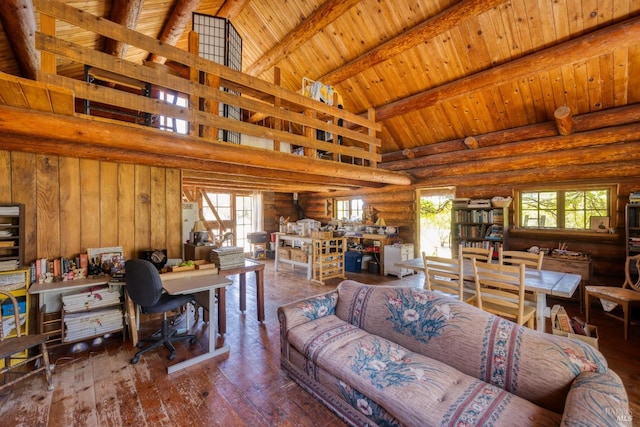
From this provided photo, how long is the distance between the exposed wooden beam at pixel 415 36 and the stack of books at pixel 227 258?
12.5 feet

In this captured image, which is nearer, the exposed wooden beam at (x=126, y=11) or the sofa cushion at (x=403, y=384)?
the sofa cushion at (x=403, y=384)

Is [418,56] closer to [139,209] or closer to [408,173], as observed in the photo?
[408,173]

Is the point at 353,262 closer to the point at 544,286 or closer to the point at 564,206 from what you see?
the point at 564,206

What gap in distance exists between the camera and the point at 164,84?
304cm

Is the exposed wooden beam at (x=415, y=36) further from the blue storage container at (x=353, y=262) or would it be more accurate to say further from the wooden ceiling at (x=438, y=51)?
the blue storage container at (x=353, y=262)

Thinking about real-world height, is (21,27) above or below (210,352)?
above

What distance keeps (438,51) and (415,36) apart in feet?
1.78

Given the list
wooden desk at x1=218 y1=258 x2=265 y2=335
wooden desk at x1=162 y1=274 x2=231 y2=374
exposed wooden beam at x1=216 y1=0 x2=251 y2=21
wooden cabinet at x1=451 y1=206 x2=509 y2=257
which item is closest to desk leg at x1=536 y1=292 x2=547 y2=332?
wooden cabinet at x1=451 y1=206 x2=509 y2=257

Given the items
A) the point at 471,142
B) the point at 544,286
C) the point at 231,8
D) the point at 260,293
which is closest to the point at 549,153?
the point at 471,142

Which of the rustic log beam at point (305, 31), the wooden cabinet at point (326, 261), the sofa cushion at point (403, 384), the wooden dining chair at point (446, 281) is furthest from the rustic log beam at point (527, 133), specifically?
the sofa cushion at point (403, 384)

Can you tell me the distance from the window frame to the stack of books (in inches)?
200

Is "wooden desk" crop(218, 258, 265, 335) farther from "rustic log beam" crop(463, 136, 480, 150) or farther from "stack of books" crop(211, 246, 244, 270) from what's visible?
"rustic log beam" crop(463, 136, 480, 150)

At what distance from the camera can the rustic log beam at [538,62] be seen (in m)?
3.31

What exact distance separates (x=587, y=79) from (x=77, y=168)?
6.86 meters
